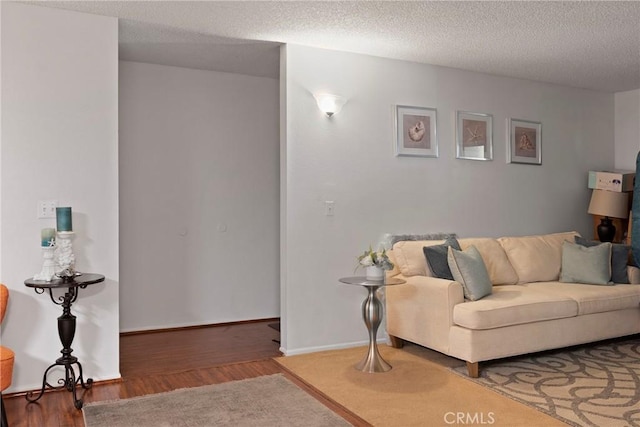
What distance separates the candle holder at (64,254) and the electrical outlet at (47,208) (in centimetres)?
19

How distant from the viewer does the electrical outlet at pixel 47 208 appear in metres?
3.47

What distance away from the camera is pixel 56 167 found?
3.53 metres

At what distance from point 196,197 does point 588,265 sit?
360 centimetres

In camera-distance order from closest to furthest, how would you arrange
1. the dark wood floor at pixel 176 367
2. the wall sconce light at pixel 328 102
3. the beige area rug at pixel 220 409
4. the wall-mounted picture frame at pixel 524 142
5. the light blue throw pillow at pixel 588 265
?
the beige area rug at pixel 220 409, the dark wood floor at pixel 176 367, the wall sconce light at pixel 328 102, the light blue throw pillow at pixel 588 265, the wall-mounted picture frame at pixel 524 142

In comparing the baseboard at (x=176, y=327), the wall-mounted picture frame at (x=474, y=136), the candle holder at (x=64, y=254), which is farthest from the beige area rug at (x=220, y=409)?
the wall-mounted picture frame at (x=474, y=136)

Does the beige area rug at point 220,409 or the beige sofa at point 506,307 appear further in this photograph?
the beige sofa at point 506,307

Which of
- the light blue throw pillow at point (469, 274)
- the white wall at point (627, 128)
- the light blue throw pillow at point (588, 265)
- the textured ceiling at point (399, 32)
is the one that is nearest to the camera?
the textured ceiling at point (399, 32)

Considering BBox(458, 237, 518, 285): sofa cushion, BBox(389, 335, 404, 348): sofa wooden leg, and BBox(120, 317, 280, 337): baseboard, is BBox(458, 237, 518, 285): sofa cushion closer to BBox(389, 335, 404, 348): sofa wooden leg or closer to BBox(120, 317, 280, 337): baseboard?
BBox(389, 335, 404, 348): sofa wooden leg

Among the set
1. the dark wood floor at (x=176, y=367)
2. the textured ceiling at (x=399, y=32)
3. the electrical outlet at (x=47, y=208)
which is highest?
the textured ceiling at (x=399, y=32)

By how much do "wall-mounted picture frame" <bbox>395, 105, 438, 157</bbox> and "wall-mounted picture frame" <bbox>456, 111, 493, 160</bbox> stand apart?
0.98ft

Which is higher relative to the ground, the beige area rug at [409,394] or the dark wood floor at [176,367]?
the beige area rug at [409,394]

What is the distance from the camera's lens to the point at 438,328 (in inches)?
153

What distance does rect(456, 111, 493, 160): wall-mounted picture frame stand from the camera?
A: 5.08 metres

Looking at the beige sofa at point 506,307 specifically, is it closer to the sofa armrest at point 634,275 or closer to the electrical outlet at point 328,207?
the sofa armrest at point 634,275
